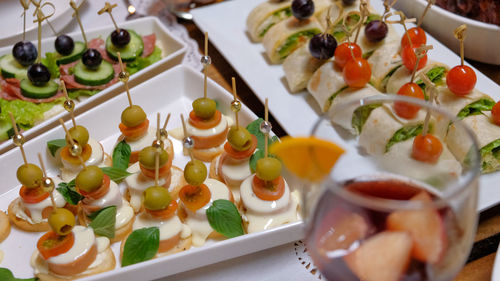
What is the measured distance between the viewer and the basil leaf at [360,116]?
0.95 metres

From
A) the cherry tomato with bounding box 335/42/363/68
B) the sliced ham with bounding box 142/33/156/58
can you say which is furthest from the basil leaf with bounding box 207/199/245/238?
the sliced ham with bounding box 142/33/156/58

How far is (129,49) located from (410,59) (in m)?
1.25

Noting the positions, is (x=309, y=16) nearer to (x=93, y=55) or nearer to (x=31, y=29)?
(x=93, y=55)

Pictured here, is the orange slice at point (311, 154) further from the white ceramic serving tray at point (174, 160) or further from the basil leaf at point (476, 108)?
the basil leaf at point (476, 108)

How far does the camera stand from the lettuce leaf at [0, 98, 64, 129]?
1.92 metres

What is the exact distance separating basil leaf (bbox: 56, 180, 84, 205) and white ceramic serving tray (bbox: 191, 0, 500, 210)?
789mm

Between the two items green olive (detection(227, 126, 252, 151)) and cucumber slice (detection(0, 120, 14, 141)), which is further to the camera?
cucumber slice (detection(0, 120, 14, 141))

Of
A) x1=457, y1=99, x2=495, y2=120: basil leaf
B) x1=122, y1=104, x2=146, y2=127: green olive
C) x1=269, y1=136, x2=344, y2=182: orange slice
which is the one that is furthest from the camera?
x1=457, y1=99, x2=495, y2=120: basil leaf

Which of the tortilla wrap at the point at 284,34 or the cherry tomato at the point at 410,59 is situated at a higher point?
the cherry tomato at the point at 410,59

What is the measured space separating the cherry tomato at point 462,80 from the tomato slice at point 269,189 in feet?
2.62

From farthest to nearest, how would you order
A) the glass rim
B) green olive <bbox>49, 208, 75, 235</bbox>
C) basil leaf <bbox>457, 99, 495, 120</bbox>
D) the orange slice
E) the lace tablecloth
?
basil leaf <bbox>457, 99, 495, 120</bbox> → the lace tablecloth → green olive <bbox>49, 208, 75, 235</bbox> → the orange slice → the glass rim

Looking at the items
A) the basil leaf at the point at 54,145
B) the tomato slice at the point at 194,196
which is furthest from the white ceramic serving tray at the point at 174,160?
the tomato slice at the point at 194,196

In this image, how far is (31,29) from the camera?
2.25 metres

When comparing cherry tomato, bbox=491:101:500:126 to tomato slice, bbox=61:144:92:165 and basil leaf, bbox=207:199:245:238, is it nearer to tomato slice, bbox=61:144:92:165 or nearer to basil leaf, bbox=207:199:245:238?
basil leaf, bbox=207:199:245:238
